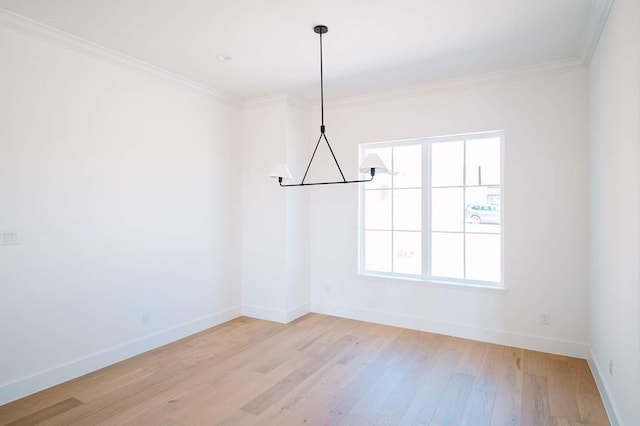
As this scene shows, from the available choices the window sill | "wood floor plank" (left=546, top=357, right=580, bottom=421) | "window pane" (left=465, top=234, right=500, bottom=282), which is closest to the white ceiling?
"window pane" (left=465, top=234, right=500, bottom=282)

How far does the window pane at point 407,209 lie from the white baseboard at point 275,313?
165 cm

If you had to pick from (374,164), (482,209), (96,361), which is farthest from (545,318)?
(96,361)

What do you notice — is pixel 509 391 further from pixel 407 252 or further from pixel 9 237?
pixel 9 237

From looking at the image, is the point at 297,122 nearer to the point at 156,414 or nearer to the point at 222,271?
the point at 222,271

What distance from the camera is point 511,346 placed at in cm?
364

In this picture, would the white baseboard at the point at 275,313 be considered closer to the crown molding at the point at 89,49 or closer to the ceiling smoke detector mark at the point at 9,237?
the ceiling smoke detector mark at the point at 9,237

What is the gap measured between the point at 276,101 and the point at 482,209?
2.76 m

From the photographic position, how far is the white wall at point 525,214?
3389mm

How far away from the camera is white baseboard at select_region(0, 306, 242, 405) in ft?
8.76

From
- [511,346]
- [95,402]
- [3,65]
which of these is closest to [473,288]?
[511,346]

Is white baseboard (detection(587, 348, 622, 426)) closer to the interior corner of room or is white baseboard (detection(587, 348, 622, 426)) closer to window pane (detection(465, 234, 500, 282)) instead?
the interior corner of room

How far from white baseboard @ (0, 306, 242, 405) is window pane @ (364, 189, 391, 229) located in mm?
2231

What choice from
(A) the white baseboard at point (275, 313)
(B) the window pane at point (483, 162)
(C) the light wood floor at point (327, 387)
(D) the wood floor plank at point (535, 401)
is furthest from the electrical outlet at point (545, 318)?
(A) the white baseboard at point (275, 313)

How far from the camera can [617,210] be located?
2289mm
